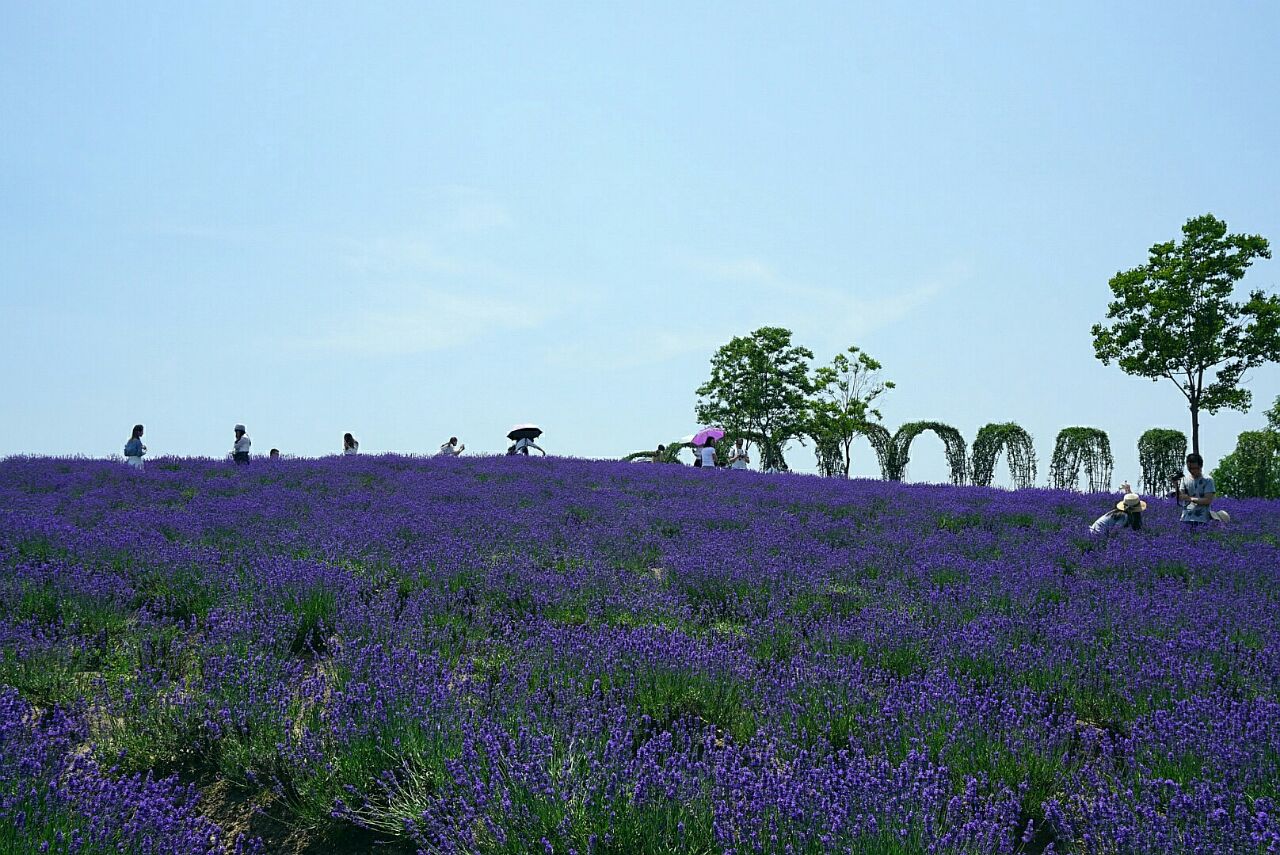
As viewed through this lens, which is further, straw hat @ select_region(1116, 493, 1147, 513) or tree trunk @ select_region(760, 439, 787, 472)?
tree trunk @ select_region(760, 439, 787, 472)

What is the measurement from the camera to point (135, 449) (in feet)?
42.7

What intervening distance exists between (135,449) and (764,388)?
28.1 metres

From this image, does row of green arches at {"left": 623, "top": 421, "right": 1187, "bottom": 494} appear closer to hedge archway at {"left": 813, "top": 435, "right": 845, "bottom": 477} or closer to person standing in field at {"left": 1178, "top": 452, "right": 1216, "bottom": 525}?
hedge archway at {"left": 813, "top": 435, "right": 845, "bottom": 477}

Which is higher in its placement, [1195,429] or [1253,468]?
[1195,429]

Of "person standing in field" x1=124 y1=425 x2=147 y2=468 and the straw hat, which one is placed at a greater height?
"person standing in field" x1=124 y1=425 x2=147 y2=468

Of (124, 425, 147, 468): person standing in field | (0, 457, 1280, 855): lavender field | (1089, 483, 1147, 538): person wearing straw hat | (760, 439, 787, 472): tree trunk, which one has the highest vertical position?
(760, 439, 787, 472): tree trunk

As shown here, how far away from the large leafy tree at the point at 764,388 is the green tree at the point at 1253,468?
17.1m

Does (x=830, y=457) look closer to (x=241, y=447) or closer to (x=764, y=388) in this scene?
(x=764, y=388)

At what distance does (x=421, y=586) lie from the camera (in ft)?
17.0

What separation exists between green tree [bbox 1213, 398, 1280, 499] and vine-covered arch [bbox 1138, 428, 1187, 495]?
1.71m

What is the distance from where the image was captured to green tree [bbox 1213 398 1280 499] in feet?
69.8

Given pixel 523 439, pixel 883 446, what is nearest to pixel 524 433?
pixel 523 439

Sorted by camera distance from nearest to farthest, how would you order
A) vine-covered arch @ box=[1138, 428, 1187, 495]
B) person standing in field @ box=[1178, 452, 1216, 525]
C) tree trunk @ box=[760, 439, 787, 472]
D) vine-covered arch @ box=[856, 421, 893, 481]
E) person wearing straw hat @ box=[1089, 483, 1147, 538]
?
person wearing straw hat @ box=[1089, 483, 1147, 538] < person standing in field @ box=[1178, 452, 1216, 525] < vine-covered arch @ box=[1138, 428, 1187, 495] < vine-covered arch @ box=[856, 421, 893, 481] < tree trunk @ box=[760, 439, 787, 472]

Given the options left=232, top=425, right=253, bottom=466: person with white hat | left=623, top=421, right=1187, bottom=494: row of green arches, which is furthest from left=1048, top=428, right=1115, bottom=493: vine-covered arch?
left=232, top=425, right=253, bottom=466: person with white hat
